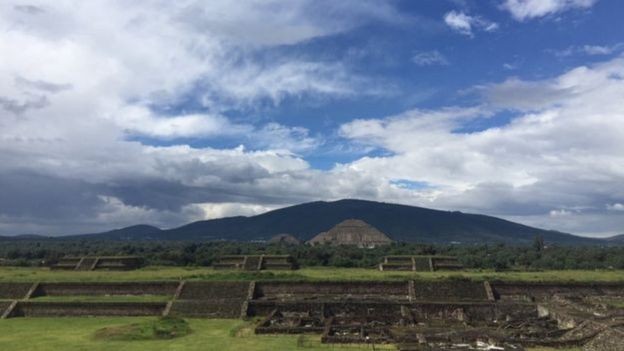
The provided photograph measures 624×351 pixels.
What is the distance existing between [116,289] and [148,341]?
14238mm

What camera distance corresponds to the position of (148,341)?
26.8 metres

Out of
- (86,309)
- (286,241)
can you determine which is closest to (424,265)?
(86,309)

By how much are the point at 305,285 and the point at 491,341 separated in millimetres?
16568

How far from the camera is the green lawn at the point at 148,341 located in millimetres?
25047

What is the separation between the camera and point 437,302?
34.2 meters

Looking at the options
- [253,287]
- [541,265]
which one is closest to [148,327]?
[253,287]

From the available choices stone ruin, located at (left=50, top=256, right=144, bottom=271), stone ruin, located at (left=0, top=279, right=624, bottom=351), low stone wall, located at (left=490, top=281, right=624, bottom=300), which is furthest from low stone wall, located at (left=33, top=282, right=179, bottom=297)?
low stone wall, located at (left=490, top=281, right=624, bottom=300)

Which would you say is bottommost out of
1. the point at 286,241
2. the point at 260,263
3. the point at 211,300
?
the point at 211,300

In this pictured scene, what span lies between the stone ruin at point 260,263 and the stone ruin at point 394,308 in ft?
48.1

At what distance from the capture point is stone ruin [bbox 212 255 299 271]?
5362cm

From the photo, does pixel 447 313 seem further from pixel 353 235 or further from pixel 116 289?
pixel 353 235

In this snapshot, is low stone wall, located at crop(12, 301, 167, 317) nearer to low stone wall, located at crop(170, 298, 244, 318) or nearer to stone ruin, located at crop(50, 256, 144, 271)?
low stone wall, located at crop(170, 298, 244, 318)

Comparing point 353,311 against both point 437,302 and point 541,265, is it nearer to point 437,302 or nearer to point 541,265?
point 437,302

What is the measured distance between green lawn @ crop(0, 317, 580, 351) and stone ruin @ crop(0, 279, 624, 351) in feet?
4.19
